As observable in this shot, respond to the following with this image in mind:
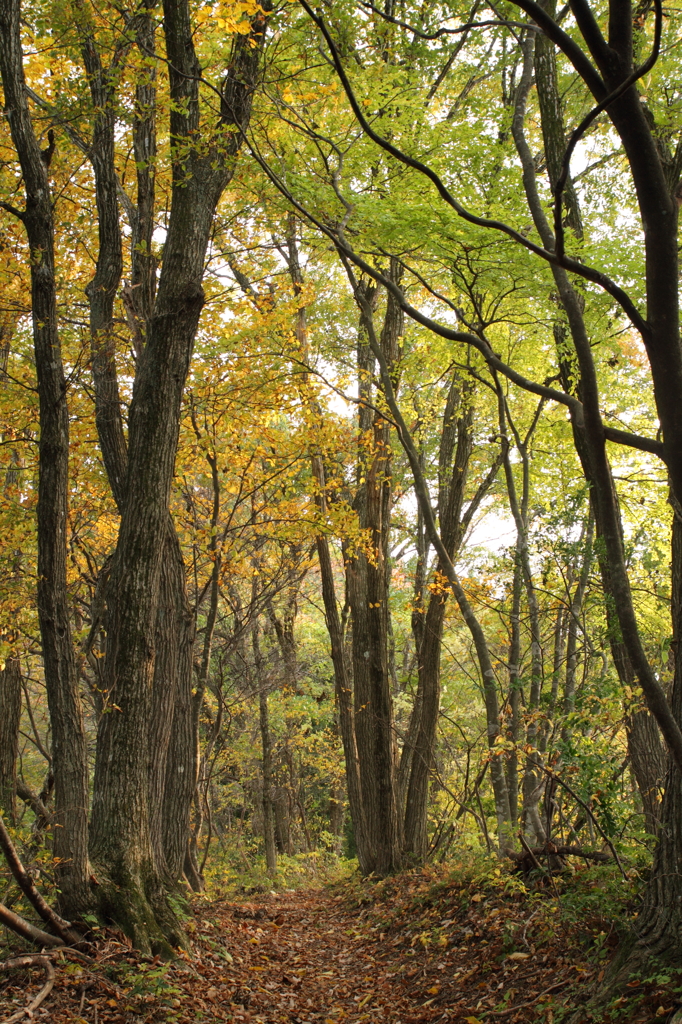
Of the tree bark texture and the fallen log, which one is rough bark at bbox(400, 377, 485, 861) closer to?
the tree bark texture

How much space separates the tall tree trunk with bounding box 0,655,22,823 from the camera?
298 inches

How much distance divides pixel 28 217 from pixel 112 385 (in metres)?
1.84

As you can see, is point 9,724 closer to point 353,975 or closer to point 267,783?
point 353,975

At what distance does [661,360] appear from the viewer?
89.6 inches

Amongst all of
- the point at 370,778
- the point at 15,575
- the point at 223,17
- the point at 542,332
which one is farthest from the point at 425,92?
the point at 370,778

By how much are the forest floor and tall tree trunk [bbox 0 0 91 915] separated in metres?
0.65

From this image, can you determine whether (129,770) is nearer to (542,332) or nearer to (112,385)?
(112,385)

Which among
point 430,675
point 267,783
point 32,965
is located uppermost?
point 430,675

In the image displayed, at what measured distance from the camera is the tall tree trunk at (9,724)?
7566mm

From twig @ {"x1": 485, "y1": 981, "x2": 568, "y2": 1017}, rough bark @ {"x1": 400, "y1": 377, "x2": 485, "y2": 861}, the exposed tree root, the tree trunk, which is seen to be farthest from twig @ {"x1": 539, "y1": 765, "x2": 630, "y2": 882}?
the tree trunk

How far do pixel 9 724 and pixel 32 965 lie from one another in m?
4.53

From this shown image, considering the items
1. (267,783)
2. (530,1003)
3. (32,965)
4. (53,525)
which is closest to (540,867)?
(530,1003)

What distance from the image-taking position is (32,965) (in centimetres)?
386

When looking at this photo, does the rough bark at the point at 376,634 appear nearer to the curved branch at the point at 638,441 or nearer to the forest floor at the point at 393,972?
the forest floor at the point at 393,972
